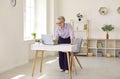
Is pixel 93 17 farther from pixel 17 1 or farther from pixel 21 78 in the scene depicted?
pixel 21 78

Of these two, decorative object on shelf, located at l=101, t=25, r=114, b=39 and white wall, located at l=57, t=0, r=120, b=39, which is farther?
white wall, located at l=57, t=0, r=120, b=39

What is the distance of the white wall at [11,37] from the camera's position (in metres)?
5.84

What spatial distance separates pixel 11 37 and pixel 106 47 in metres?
4.20

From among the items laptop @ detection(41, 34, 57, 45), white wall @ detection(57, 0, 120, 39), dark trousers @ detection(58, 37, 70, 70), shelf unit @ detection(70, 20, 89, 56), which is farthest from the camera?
shelf unit @ detection(70, 20, 89, 56)

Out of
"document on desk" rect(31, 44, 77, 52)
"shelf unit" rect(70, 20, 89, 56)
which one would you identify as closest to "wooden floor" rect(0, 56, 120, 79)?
"document on desk" rect(31, 44, 77, 52)

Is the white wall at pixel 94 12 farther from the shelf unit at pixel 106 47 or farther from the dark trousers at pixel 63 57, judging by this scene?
the dark trousers at pixel 63 57

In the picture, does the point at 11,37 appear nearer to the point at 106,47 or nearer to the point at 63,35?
the point at 63,35

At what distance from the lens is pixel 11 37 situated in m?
6.27

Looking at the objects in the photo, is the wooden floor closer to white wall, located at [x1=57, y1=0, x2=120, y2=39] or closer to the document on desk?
the document on desk

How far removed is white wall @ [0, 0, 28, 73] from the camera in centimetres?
584

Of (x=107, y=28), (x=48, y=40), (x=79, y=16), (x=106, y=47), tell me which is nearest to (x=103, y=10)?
(x=107, y=28)

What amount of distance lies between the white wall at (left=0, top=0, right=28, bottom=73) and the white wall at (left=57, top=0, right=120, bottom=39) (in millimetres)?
2998

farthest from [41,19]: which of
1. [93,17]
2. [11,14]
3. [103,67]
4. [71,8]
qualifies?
[103,67]

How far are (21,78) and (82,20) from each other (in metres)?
4.78
